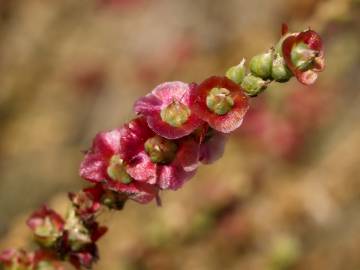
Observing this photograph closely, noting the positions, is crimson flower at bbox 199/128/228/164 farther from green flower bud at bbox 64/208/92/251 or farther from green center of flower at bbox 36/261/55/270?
green center of flower at bbox 36/261/55/270

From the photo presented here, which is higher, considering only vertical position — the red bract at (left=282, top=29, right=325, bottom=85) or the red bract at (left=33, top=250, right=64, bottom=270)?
the red bract at (left=33, top=250, right=64, bottom=270)

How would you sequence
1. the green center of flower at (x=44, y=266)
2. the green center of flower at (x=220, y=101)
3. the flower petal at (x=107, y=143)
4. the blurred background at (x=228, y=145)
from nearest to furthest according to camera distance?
the green center of flower at (x=220, y=101)
the flower petal at (x=107, y=143)
the green center of flower at (x=44, y=266)
the blurred background at (x=228, y=145)

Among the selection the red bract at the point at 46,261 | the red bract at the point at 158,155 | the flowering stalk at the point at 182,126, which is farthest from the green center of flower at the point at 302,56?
the red bract at the point at 46,261

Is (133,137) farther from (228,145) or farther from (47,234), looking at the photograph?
(228,145)

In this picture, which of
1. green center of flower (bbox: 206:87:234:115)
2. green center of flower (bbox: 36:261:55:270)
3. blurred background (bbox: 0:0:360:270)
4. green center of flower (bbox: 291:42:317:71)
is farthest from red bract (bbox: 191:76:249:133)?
green center of flower (bbox: 36:261:55:270)

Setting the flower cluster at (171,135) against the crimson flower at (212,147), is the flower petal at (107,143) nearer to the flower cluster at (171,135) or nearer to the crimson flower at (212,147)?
the flower cluster at (171,135)

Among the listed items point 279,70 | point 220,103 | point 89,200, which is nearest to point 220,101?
point 220,103

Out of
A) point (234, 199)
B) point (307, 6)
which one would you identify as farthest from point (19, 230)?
point (307, 6)

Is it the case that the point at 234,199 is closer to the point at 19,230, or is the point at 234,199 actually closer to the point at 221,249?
the point at 221,249
